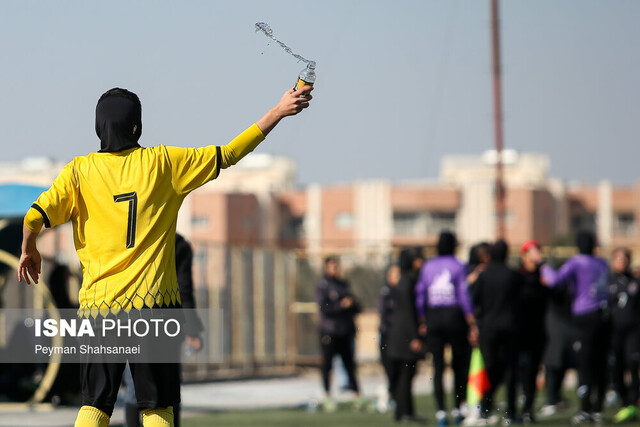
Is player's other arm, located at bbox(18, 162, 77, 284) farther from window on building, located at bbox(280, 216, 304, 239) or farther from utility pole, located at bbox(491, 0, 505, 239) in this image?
window on building, located at bbox(280, 216, 304, 239)

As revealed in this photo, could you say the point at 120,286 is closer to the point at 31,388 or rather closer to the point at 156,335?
the point at 156,335

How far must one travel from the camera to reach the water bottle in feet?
17.2

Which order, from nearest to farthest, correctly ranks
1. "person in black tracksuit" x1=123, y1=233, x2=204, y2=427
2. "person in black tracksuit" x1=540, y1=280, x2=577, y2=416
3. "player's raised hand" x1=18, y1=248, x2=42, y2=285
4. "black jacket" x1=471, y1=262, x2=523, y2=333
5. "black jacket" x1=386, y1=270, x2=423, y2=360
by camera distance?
"player's raised hand" x1=18, y1=248, x2=42, y2=285
"person in black tracksuit" x1=123, y1=233, x2=204, y2=427
"black jacket" x1=471, y1=262, x2=523, y2=333
"black jacket" x1=386, y1=270, x2=423, y2=360
"person in black tracksuit" x1=540, y1=280, x2=577, y2=416

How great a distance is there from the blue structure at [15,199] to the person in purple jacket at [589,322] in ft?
17.8

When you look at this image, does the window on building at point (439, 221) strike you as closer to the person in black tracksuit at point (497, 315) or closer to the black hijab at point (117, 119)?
the person in black tracksuit at point (497, 315)

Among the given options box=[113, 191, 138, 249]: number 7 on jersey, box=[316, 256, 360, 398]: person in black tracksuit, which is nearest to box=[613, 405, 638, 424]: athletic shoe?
box=[316, 256, 360, 398]: person in black tracksuit

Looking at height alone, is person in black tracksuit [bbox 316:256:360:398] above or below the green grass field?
above

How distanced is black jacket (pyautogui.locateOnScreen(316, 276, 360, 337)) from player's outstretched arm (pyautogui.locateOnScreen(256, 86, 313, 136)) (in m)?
9.06

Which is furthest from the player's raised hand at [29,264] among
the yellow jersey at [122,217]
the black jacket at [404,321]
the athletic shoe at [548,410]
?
the athletic shoe at [548,410]

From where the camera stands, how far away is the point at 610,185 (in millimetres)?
101750

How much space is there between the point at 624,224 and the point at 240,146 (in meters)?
99.2

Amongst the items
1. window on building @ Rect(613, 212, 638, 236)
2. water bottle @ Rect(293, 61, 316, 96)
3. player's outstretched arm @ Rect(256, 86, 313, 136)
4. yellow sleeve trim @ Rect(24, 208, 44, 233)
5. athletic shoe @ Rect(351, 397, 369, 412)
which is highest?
window on building @ Rect(613, 212, 638, 236)

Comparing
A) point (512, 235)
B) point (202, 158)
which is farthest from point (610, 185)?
point (202, 158)

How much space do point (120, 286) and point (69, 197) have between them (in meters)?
0.45
